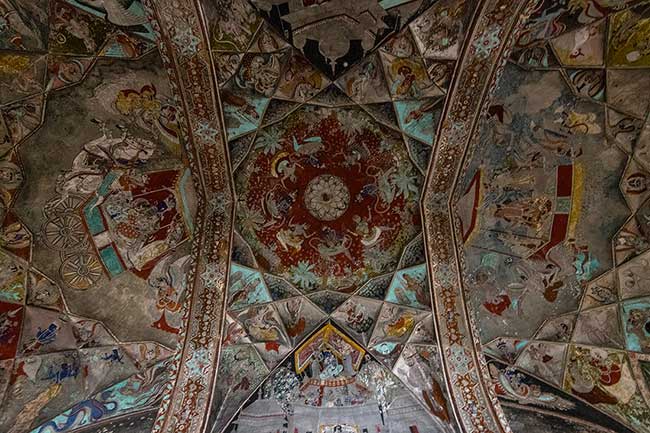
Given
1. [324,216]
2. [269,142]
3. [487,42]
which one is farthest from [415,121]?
[269,142]

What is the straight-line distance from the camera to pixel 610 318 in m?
8.39

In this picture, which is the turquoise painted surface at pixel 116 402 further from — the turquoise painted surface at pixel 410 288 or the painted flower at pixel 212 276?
the turquoise painted surface at pixel 410 288

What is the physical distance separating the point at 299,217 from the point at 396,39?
475cm

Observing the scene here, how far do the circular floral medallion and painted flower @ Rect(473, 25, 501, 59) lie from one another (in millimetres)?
4234

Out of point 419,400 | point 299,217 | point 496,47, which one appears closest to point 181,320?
point 299,217

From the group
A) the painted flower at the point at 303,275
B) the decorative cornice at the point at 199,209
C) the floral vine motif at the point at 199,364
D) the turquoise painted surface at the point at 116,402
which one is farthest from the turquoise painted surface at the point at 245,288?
the turquoise painted surface at the point at 116,402

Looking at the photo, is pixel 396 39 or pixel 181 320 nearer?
pixel 396 39

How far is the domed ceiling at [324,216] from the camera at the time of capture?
272 inches

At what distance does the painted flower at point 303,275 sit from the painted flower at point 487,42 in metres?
6.29

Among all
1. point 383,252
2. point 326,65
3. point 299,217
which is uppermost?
point 326,65

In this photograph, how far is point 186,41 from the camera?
6.81m

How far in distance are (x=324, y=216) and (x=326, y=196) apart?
541 mm

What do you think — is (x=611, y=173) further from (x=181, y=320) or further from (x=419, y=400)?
(x=181, y=320)

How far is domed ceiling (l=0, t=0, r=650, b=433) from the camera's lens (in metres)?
6.91
